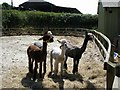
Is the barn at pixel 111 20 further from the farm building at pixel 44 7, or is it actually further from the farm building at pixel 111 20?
the farm building at pixel 44 7

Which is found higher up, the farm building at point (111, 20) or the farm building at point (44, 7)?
the farm building at point (44, 7)

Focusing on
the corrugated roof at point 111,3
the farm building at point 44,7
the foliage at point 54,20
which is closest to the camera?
the corrugated roof at point 111,3

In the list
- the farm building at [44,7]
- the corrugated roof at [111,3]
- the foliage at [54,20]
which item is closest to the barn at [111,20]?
the corrugated roof at [111,3]

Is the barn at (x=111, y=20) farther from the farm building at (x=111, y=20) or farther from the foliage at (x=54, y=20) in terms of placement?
the foliage at (x=54, y=20)

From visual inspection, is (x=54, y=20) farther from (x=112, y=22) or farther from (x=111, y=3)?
(x=112, y=22)

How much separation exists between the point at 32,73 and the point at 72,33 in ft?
52.6

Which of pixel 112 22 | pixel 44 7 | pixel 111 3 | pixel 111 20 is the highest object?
pixel 44 7

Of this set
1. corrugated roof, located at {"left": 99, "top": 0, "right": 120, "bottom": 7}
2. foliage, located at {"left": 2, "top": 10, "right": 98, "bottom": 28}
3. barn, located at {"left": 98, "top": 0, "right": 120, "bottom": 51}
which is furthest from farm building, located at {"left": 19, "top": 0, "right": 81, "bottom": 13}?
barn, located at {"left": 98, "top": 0, "right": 120, "bottom": 51}

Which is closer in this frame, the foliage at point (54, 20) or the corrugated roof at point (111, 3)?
the corrugated roof at point (111, 3)

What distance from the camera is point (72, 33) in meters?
25.3

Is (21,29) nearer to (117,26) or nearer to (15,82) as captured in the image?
(117,26)

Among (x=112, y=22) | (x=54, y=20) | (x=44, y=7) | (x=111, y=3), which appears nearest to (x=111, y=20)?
(x=112, y=22)

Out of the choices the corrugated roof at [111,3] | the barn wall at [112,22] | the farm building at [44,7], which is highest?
the farm building at [44,7]

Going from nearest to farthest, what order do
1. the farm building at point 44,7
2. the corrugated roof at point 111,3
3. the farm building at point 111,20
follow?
the farm building at point 111,20, the corrugated roof at point 111,3, the farm building at point 44,7
